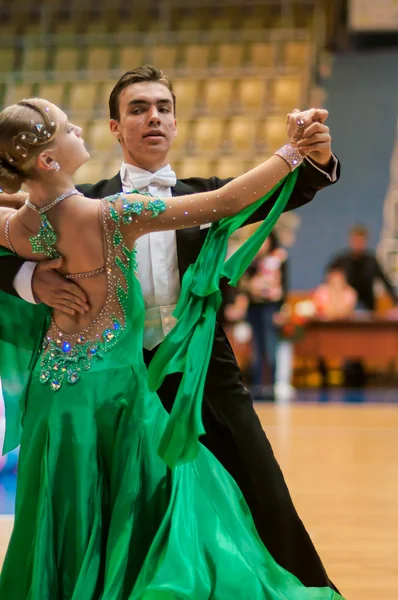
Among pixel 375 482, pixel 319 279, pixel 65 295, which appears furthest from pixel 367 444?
pixel 319 279

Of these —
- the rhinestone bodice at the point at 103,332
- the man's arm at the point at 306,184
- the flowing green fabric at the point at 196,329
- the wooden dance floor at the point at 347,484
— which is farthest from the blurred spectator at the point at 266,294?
the rhinestone bodice at the point at 103,332

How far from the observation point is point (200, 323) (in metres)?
2.31

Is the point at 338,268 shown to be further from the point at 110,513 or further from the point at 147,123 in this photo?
the point at 110,513

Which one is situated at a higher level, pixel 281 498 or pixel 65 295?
pixel 65 295

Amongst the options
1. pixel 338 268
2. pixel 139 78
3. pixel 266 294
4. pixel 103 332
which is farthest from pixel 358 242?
pixel 103 332

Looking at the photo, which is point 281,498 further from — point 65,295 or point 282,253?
point 282,253

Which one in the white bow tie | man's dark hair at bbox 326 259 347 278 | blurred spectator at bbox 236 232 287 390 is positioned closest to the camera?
the white bow tie

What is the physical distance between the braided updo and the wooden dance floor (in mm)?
1579

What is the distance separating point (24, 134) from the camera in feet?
6.94

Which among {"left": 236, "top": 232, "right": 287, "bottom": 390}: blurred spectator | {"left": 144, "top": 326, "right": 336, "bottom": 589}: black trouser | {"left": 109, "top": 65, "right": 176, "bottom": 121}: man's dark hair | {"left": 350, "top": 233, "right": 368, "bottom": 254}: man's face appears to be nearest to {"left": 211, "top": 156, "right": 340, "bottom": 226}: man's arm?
{"left": 144, "top": 326, "right": 336, "bottom": 589}: black trouser

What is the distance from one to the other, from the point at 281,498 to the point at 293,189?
0.78 meters

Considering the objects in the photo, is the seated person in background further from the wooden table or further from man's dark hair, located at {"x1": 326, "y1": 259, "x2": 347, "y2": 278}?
the wooden table

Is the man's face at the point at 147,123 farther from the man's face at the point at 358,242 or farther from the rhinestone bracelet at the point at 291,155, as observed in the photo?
the man's face at the point at 358,242

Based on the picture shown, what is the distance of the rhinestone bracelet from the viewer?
2.29 metres
